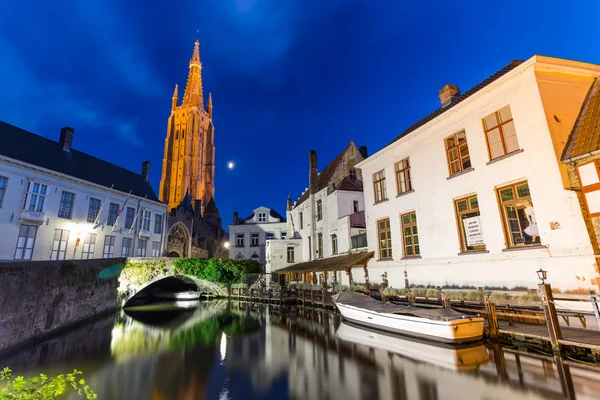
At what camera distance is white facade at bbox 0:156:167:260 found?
1989 centimetres

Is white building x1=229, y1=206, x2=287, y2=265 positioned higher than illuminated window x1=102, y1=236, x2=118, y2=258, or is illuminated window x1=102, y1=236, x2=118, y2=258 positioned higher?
white building x1=229, y1=206, x2=287, y2=265

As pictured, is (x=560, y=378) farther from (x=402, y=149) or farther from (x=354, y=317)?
(x=402, y=149)

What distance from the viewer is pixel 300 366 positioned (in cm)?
923

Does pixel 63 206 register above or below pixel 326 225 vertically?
above

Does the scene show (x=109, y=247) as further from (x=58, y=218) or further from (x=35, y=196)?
(x=35, y=196)

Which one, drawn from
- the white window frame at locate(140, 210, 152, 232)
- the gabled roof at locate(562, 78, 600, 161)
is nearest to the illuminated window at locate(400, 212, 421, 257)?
the gabled roof at locate(562, 78, 600, 161)

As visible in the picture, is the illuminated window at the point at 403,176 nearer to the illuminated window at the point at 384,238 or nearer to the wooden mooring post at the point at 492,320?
the illuminated window at the point at 384,238

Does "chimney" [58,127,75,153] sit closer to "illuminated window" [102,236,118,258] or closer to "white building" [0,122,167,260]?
"white building" [0,122,167,260]

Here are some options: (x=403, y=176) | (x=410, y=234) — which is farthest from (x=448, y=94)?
(x=410, y=234)

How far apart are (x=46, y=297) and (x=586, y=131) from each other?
23863 mm

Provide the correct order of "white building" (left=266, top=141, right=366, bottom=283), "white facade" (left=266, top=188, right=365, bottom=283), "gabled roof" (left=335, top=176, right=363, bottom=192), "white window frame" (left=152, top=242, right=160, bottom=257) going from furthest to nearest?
"white window frame" (left=152, top=242, right=160, bottom=257) < "gabled roof" (left=335, top=176, right=363, bottom=192) < "white facade" (left=266, top=188, right=365, bottom=283) < "white building" (left=266, top=141, right=366, bottom=283)

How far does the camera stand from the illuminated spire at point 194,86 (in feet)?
261

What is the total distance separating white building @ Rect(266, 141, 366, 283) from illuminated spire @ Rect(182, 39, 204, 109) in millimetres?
58490

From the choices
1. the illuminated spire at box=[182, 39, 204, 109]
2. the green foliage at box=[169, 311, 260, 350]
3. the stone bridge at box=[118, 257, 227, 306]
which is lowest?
the green foliage at box=[169, 311, 260, 350]
